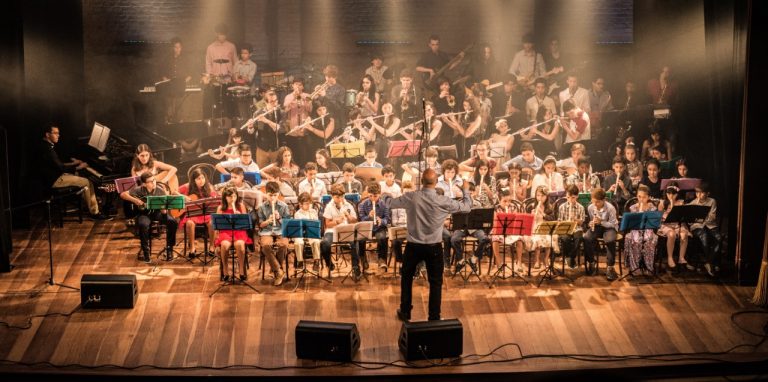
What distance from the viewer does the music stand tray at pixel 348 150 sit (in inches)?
469

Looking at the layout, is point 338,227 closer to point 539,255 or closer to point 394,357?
point 394,357

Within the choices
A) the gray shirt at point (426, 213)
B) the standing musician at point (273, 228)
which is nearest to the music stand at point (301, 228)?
the standing musician at point (273, 228)

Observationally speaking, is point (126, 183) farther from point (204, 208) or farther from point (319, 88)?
point (319, 88)

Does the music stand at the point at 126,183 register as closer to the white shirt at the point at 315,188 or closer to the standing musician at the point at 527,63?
the white shirt at the point at 315,188

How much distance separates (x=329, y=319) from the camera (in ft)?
28.0

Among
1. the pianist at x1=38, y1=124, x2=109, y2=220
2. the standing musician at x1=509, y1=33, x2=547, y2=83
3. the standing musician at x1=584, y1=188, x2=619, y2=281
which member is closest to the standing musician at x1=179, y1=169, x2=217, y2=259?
the pianist at x1=38, y1=124, x2=109, y2=220

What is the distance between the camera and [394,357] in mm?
7652

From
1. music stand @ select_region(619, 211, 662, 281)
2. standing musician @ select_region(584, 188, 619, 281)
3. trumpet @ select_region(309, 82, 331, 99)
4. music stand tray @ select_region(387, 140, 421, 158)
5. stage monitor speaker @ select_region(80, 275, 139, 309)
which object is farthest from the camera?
trumpet @ select_region(309, 82, 331, 99)

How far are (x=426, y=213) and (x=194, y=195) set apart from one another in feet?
13.4

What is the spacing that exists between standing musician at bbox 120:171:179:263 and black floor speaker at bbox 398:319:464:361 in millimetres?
3917

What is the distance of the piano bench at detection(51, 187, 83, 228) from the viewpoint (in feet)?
37.4

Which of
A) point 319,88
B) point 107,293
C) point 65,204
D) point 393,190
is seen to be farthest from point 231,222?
point 319,88

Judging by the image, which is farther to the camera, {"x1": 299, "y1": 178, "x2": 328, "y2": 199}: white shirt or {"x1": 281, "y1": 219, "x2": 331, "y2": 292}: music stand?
{"x1": 299, "y1": 178, "x2": 328, "y2": 199}: white shirt

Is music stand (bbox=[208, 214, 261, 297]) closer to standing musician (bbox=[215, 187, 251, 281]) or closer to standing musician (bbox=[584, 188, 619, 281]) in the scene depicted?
standing musician (bbox=[215, 187, 251, 281])
